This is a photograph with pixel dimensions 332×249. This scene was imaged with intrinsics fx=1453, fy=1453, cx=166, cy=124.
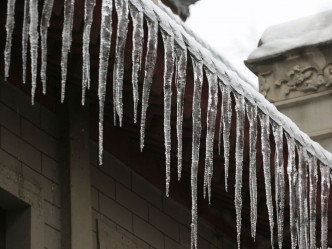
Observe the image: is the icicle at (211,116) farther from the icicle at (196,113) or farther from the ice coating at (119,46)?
the ice coating at (119,46)

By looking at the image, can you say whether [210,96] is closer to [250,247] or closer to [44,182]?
[44,182]

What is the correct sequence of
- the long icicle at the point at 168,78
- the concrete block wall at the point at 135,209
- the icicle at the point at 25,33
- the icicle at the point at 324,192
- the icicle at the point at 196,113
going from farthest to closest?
the icicle at the point at 324,192 → the concrete block wall at the point at 135,209 → the icicle at the point at 196,113 → the long icicle at the point at 168,78 → the icicle at the point at 25,33

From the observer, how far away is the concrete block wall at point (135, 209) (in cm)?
1005

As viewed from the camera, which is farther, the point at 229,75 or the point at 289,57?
the point at 289,57

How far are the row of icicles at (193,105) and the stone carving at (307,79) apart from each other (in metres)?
2.47

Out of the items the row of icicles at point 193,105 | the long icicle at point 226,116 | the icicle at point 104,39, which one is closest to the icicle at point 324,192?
the row of icicles at point 193,105

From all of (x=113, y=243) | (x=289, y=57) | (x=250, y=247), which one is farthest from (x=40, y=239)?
(x=289, y=57)

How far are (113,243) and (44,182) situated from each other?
83 cm

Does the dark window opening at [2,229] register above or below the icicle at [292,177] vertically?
below

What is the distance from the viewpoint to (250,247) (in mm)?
12156

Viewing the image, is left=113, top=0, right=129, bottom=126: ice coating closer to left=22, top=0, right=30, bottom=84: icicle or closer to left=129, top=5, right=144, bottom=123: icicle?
left=129, top=5, right=144, bottom=123: icicle

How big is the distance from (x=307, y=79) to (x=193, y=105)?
14.3 ft

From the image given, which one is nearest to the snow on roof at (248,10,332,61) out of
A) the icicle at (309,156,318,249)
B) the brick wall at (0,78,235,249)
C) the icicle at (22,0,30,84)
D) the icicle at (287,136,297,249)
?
the brick wall at (0,78,235,249)

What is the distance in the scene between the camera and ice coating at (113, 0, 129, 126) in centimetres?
798
